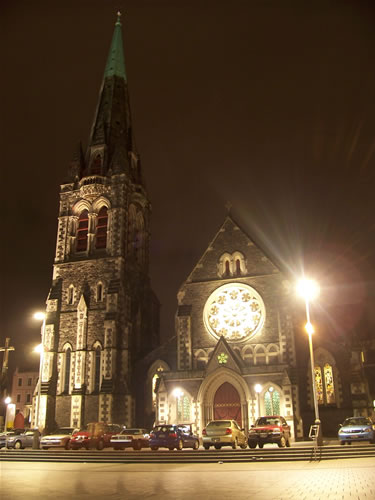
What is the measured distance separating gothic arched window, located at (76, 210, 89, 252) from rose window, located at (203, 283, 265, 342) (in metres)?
13.5

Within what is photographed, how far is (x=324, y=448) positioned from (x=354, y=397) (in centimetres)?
1224

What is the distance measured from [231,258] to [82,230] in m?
14.7

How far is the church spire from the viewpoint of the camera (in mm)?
48219

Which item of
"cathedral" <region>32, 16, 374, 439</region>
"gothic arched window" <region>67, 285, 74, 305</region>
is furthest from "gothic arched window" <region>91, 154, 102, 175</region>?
"gothic arched window" <region>67, 285, 74, 305</region>

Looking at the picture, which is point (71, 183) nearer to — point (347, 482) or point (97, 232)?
point (97, 232)

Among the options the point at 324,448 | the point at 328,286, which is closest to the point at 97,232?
the point at 328,286

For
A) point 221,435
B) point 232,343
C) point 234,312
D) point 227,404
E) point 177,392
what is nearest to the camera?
point 221,435

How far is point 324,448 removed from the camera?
22.3m

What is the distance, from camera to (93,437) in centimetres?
2870

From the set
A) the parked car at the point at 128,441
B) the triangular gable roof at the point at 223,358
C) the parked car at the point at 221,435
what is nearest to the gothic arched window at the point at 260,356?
the triangular gable roof at the point at 223,358

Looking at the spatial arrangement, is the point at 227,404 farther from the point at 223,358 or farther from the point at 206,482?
the point at 206,482

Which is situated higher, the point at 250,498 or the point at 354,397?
the point at 354,397

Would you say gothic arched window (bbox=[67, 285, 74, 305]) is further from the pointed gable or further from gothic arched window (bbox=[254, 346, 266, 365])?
gothic arched window (bbox=[254, 346, 266, 365])

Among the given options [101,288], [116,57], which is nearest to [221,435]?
[101,288]
